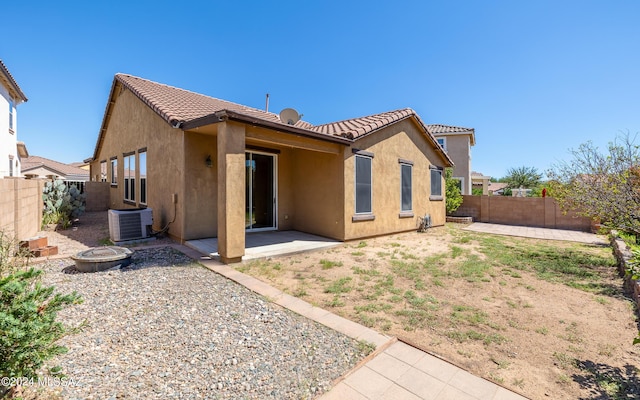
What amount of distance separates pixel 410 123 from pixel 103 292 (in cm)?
1177

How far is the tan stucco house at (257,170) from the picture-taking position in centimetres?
636

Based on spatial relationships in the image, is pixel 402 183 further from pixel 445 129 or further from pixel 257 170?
pixel 445 129

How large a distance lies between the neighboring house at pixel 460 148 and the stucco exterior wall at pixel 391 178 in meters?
11.8

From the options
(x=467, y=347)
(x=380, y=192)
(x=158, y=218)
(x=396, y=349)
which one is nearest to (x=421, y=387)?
(x=396, y=349)

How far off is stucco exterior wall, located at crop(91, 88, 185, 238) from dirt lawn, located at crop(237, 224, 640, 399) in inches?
146

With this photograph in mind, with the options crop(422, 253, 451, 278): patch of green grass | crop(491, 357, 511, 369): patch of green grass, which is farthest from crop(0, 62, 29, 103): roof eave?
crop(491, 357, 511, 369): patch of green grass

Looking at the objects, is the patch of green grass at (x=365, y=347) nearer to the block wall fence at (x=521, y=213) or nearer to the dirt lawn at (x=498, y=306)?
the dirt lawn at (x=498, y=306)

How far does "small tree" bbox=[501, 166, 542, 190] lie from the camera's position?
3603 cm

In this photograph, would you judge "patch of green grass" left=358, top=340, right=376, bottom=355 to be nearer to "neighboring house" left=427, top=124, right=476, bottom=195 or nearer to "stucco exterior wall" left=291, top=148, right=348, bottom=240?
"stucco exterior wall" left=291, top=148, right=348, bottom=240

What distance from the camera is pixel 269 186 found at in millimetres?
10148

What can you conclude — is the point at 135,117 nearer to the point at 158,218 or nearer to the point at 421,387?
the point at 158,218

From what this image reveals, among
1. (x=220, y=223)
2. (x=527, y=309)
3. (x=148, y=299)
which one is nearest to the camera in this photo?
(x=148, y=299)

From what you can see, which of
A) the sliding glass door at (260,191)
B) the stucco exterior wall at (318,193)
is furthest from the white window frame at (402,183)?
the sliding glass door at (260,191)

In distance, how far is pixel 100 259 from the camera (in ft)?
17.6
